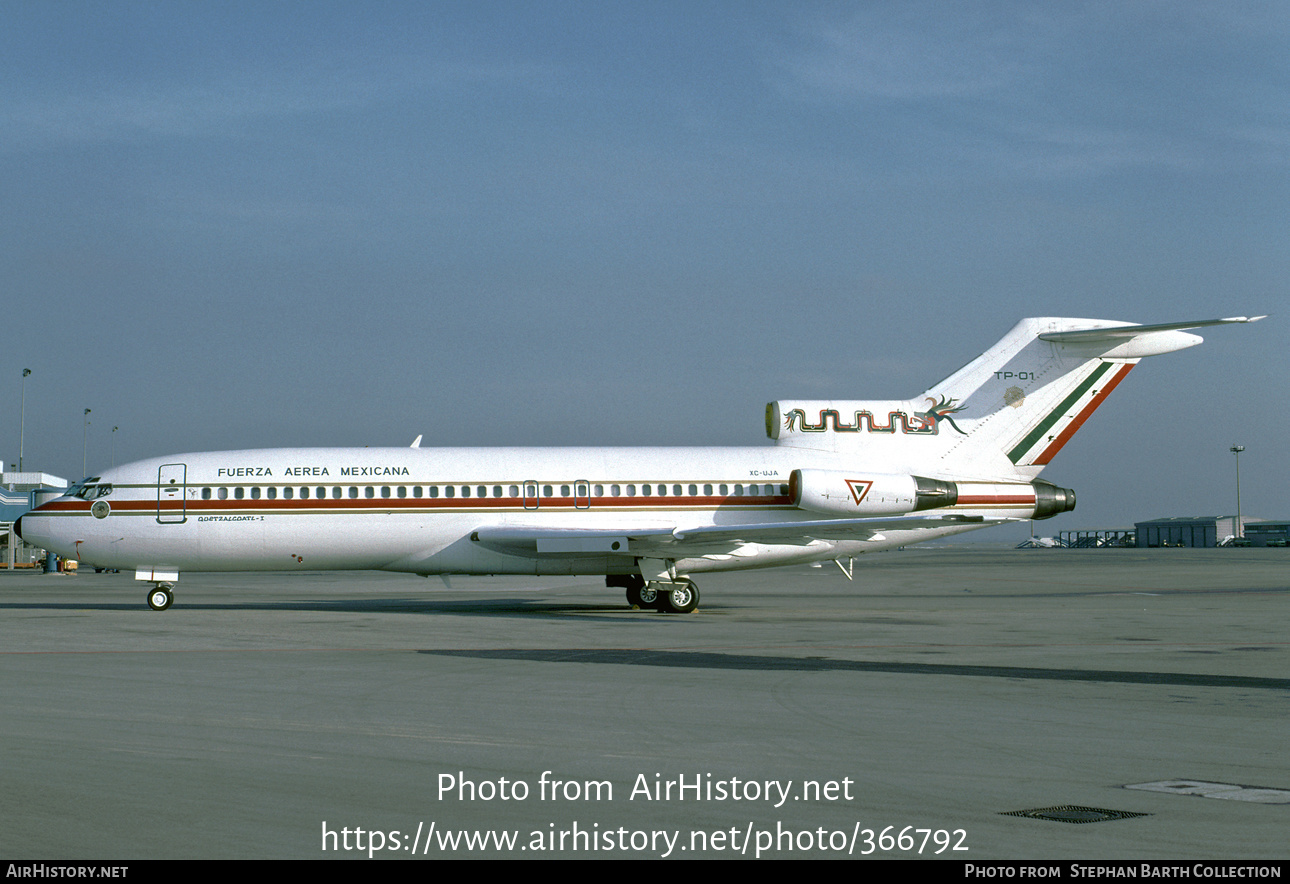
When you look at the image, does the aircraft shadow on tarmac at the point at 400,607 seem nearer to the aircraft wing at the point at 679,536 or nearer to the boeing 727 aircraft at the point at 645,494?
the boeing 727 aircraft at the point at 645,494

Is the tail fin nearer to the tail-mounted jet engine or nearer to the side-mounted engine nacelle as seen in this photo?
the tail-mounted jet engine

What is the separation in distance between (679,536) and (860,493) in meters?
4.61

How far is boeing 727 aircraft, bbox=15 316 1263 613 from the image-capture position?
1094 inches

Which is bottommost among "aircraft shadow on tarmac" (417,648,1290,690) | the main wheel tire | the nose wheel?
"aircraft shadow on tarmac" (417,648,1290,690)

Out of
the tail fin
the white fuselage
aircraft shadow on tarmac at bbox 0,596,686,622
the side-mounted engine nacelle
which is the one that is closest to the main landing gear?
aircraft shadow on tarmac at bbox 0,596,686,622

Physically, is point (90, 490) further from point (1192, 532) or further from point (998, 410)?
point (1192, 532)

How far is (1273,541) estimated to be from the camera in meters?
135

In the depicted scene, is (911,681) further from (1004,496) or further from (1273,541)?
(1273,541)

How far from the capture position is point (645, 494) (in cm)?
2861

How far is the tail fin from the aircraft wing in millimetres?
2098

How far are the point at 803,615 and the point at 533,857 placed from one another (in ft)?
68.4

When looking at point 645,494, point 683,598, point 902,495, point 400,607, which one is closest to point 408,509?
point 400,607

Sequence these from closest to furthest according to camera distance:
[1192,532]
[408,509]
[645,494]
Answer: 1. [408,509]
2. [645,494]
3. [1192,532]

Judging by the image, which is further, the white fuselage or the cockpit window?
the cockpit window
